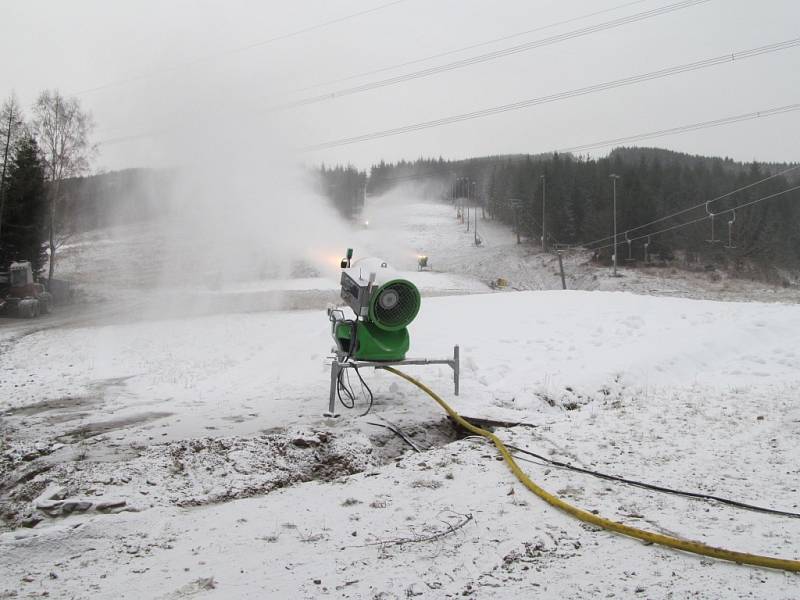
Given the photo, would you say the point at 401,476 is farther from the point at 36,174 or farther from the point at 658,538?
the point at 36,174

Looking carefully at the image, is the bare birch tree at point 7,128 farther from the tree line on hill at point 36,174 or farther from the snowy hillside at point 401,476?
the snowy hillside at point 401,476

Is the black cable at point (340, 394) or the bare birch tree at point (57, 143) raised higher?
the bare birch tree at point (57, 143)

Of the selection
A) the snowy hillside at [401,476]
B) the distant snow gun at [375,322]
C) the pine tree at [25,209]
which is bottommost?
the snowy hillside at [401,476]

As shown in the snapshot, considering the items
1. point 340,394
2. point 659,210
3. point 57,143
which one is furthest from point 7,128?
point 659,210

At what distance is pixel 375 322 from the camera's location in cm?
803

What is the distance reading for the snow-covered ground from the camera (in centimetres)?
353

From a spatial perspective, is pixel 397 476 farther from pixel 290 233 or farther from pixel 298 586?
pixel 290 233

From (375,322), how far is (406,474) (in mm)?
2991

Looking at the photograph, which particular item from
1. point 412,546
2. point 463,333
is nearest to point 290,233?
point 463,333

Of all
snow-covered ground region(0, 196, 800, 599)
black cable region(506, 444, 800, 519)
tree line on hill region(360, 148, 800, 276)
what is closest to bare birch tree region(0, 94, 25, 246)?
snow-covered ground region(0, 196, 800, 599)

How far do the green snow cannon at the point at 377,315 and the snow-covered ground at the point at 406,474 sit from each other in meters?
0.88

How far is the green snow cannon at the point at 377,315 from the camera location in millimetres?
8055

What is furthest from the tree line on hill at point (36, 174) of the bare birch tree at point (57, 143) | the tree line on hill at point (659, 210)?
the tree line on hill at point (659, 210)

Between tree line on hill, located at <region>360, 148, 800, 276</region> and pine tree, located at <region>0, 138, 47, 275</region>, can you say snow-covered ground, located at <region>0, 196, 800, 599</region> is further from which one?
tree line on hill, located at <region>360, 148, 800, 276</region>
